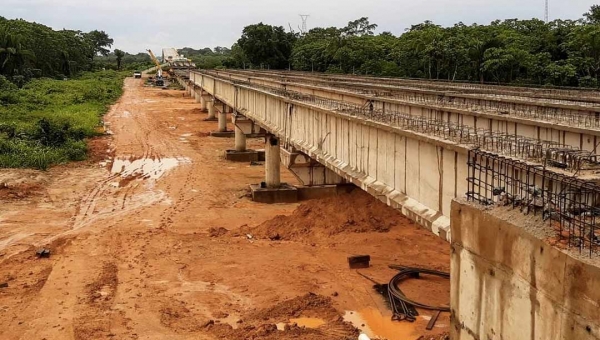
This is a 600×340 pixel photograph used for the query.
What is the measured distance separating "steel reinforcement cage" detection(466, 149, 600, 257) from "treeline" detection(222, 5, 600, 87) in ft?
138

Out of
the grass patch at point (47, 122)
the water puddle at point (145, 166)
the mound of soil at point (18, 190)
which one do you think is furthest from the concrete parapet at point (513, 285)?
the grass patch at point (47, 122)

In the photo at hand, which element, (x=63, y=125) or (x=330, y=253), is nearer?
(x=330, y=253)

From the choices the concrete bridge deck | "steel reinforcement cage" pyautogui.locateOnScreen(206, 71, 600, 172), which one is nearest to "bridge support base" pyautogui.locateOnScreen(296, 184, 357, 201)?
the concrete bridge deck

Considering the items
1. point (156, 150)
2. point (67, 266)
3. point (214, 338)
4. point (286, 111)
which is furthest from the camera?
point (156, 150)

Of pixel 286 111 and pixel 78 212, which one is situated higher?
pixel 286 111

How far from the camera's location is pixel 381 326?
14.0 metres

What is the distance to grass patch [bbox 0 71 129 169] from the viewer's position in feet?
123

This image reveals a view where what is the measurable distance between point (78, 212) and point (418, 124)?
1753 cm

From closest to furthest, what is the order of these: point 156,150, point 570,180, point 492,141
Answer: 1. point 570,180
2. point 492,141
3. point 156,150

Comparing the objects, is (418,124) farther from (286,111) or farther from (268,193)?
(268,193)

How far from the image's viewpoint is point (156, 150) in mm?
44562

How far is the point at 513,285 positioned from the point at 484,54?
50.2 meters

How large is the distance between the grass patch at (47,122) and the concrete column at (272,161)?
1421 cm

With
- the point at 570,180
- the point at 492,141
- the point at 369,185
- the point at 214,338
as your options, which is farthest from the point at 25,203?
the point at 570,180
